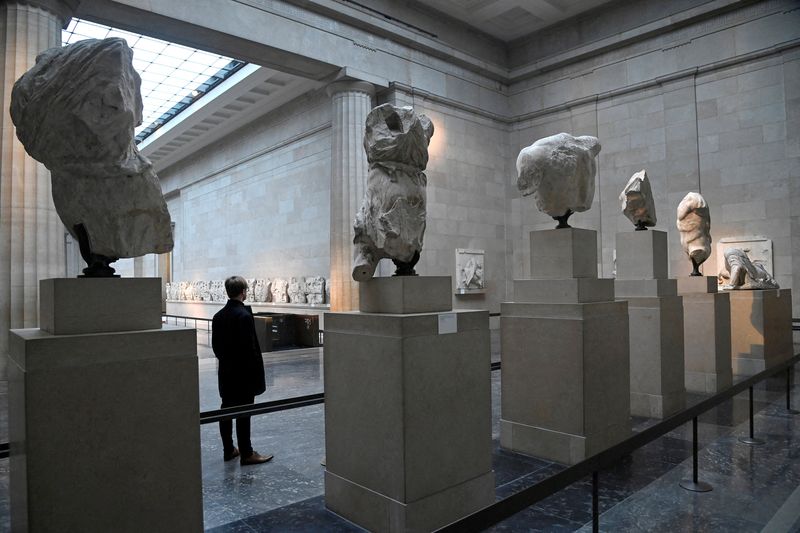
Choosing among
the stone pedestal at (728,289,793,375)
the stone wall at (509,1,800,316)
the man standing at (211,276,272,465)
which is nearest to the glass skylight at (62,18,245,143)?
the stone wall at (509,1,800,316)

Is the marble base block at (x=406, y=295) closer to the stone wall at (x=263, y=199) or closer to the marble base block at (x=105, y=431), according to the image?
the marble base block at (x=105, y=431)

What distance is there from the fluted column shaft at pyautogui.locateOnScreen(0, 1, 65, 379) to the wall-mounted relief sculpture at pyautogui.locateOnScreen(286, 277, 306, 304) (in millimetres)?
8997

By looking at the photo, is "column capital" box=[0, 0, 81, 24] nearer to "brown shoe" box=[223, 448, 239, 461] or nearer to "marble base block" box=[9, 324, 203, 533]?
"brown shoe" box=[223, 448, 239, 461]

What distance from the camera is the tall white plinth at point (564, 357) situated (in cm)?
530

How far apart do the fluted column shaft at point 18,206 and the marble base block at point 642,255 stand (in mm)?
8843

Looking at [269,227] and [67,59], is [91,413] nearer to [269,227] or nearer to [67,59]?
[67,59]

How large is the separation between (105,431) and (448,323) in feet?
7.24

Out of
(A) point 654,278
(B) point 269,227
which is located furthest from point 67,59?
(B) point 269,227

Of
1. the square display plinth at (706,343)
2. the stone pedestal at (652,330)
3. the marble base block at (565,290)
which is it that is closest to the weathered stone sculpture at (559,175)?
the marble base block at (565,290)

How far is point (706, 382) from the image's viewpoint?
27.3 feet

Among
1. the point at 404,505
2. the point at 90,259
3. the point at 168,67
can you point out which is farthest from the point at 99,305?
the point at 168,67

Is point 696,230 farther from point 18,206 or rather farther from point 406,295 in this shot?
point 18,206

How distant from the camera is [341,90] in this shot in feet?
45.2

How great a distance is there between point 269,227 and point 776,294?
15.2 meters
